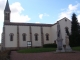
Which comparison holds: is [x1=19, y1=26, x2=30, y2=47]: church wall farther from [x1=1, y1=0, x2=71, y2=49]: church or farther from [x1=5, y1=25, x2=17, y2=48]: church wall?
[x1=5, y1=25, x2=17, y2=48]: church wall

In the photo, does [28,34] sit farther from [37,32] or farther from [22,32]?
[37,32]

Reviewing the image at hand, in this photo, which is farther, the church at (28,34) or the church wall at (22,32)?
the church wall at (22,32)

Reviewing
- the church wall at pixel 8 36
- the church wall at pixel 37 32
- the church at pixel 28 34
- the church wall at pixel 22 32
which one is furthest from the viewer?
the church wall at pixel 37 32

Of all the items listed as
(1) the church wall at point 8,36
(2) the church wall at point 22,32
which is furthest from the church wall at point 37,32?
(1) the church wall at point 8,36

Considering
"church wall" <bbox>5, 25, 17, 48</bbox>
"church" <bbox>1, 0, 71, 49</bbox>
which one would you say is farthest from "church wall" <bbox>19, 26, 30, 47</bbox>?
"church wall" <bbox>5, 25, 17, 48</bbox>

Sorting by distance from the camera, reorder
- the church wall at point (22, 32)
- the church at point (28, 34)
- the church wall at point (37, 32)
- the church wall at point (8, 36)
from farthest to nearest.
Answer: the church wall at point (37, 32) < the church wall at point (22, 32) < the church at point (28, 34) < the church wall at point (8, 36)

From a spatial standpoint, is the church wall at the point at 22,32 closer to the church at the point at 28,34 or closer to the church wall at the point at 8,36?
the church at the point at 28,34

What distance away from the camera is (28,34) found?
51031mm

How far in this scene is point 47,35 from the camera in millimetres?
52969

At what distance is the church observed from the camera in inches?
1919

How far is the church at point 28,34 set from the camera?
48750mm

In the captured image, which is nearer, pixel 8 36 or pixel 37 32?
pixel 8 36

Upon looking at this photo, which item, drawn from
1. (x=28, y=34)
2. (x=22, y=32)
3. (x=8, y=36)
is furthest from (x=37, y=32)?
(x=8, y=36)

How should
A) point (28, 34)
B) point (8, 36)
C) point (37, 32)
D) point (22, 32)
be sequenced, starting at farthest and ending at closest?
point (37, 32)
point (28, 34)
point (22, 32)
point (8, 36)
